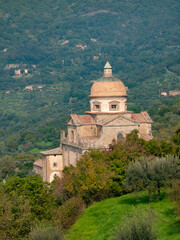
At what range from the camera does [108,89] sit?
176 feet

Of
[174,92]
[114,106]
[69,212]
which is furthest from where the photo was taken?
[174,92]

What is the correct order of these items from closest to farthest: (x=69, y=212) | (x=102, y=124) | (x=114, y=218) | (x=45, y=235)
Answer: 1. (x=45, y=235)
2. (x=114, y=218)
3. (x=69, y=212)
4. (x=102, y=124)

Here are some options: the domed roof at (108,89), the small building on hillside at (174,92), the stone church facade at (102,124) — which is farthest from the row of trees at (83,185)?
the small building on hillside at (174,92)

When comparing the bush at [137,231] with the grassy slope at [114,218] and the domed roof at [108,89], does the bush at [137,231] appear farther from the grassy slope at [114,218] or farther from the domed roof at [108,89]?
the domed roof at [108,89]

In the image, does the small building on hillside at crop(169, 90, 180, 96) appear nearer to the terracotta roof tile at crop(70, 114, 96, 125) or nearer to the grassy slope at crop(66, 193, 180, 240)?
the terracotta roof tile at crop(70, 114, 96, 125)

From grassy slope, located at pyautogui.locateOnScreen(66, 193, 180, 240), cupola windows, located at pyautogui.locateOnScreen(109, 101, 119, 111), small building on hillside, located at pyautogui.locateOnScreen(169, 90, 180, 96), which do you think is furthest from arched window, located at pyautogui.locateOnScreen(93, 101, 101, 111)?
small building on hillside, located at pyautogui.locateOnScreen(169, 90, 180, 96)

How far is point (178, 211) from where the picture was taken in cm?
2845

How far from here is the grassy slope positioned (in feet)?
Result: 92.3

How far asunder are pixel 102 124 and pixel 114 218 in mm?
19524

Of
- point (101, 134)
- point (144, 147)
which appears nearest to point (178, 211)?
point (144, 147)

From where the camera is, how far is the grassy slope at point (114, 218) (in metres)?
28.1

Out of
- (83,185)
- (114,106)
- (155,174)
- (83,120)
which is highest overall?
(114,106)

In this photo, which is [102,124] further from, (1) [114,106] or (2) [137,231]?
(2) [137,231]

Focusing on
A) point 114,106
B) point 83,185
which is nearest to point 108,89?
point 114,106
